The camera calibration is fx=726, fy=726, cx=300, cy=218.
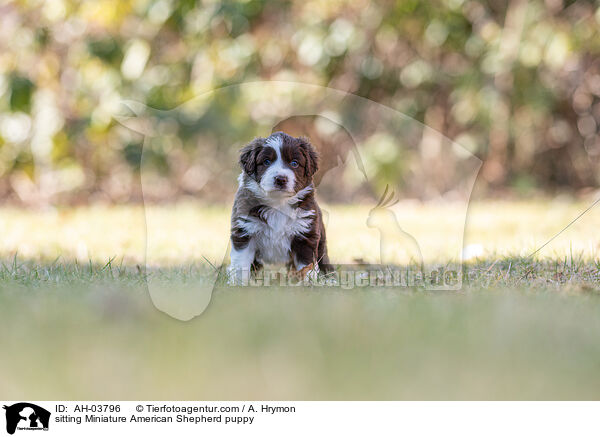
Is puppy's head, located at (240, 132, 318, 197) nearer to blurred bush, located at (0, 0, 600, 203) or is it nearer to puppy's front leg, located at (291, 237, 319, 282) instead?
puppy's front leg, located at (291, 237, 319, 282)

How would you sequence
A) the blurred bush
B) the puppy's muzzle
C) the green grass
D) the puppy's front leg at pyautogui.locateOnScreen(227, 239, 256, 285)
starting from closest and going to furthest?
1. the green grass
2. the puppy's muzzle
3. the puppy's front leg at pyautogui.locateOnScreen(227, 239, 256, 285)
4. the blurred bush

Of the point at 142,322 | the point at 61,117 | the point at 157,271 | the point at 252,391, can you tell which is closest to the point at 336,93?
the point at 157,271

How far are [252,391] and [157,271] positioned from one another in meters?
1.55

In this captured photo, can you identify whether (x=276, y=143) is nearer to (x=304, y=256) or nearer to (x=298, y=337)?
(x=304, y=256)

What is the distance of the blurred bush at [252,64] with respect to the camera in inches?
289

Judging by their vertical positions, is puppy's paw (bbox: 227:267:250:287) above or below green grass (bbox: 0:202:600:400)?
above

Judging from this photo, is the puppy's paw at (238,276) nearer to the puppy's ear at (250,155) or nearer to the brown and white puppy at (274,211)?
the brown and white puppy at (274,211)

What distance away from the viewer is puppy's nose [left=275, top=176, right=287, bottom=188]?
286 cm

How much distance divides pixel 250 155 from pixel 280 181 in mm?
203

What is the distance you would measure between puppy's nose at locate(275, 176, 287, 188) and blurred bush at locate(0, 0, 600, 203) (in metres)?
3.99
